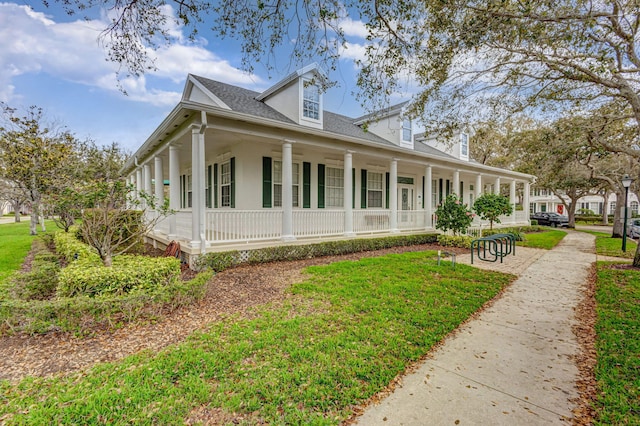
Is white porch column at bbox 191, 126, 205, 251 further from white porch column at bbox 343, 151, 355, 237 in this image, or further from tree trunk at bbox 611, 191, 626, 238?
tree trunk at bbox 611, 191, 626, 238

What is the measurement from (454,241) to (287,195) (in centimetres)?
782

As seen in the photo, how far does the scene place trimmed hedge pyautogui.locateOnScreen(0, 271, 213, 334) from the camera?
12.0 feet

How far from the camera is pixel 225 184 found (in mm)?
10555

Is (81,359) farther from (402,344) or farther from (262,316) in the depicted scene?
(402,344)

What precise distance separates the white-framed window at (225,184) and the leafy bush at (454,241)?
29.9 ft

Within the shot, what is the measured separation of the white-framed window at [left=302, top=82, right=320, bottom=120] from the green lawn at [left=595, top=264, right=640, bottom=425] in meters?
9.10

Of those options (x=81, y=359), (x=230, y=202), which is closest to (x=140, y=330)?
(x=81, y=359)

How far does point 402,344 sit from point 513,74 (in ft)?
22.2

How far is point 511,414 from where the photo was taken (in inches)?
95.9

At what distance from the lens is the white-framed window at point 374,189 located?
13406 mm

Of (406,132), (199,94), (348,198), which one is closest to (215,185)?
(199,94)

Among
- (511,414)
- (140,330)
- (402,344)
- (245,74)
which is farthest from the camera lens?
(245,74)

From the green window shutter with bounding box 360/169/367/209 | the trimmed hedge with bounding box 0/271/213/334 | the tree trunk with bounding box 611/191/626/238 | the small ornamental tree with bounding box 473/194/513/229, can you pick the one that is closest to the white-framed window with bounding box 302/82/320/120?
the green window shutter with bounding box 360/169/367/209

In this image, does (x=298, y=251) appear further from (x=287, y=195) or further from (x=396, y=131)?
(x=396, y=131)
